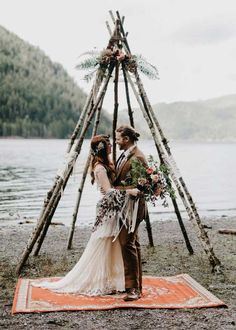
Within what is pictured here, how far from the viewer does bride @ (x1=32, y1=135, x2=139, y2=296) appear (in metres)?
6.98

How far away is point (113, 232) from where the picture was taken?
7.09m

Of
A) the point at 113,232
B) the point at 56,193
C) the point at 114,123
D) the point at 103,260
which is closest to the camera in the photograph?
the point at 113,232

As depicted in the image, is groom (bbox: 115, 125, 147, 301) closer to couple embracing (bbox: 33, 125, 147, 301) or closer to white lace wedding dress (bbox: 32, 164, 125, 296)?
couple embracing (bbox: 33, 125, 147, 301)

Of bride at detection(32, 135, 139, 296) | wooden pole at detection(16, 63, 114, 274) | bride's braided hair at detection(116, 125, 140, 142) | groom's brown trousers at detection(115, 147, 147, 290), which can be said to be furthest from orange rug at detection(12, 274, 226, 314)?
bride's braided hair at detection(116, 125, 140, 142)

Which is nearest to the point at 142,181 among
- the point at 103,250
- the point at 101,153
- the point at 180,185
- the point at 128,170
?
the point at 128,170

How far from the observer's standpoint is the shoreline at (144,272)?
240 inches

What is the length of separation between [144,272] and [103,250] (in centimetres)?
222

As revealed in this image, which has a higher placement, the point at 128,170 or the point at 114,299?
the point at 128,170

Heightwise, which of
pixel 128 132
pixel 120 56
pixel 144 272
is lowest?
pixel 144 272

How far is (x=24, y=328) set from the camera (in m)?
5.88

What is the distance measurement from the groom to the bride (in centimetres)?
15

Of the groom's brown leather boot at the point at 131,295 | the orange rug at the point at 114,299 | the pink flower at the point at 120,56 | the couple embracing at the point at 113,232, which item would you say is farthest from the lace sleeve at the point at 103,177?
the pink flower at the point at 120,56

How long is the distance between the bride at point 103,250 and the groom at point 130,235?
0.48 feet

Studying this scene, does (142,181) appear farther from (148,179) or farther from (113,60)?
(113,60)
